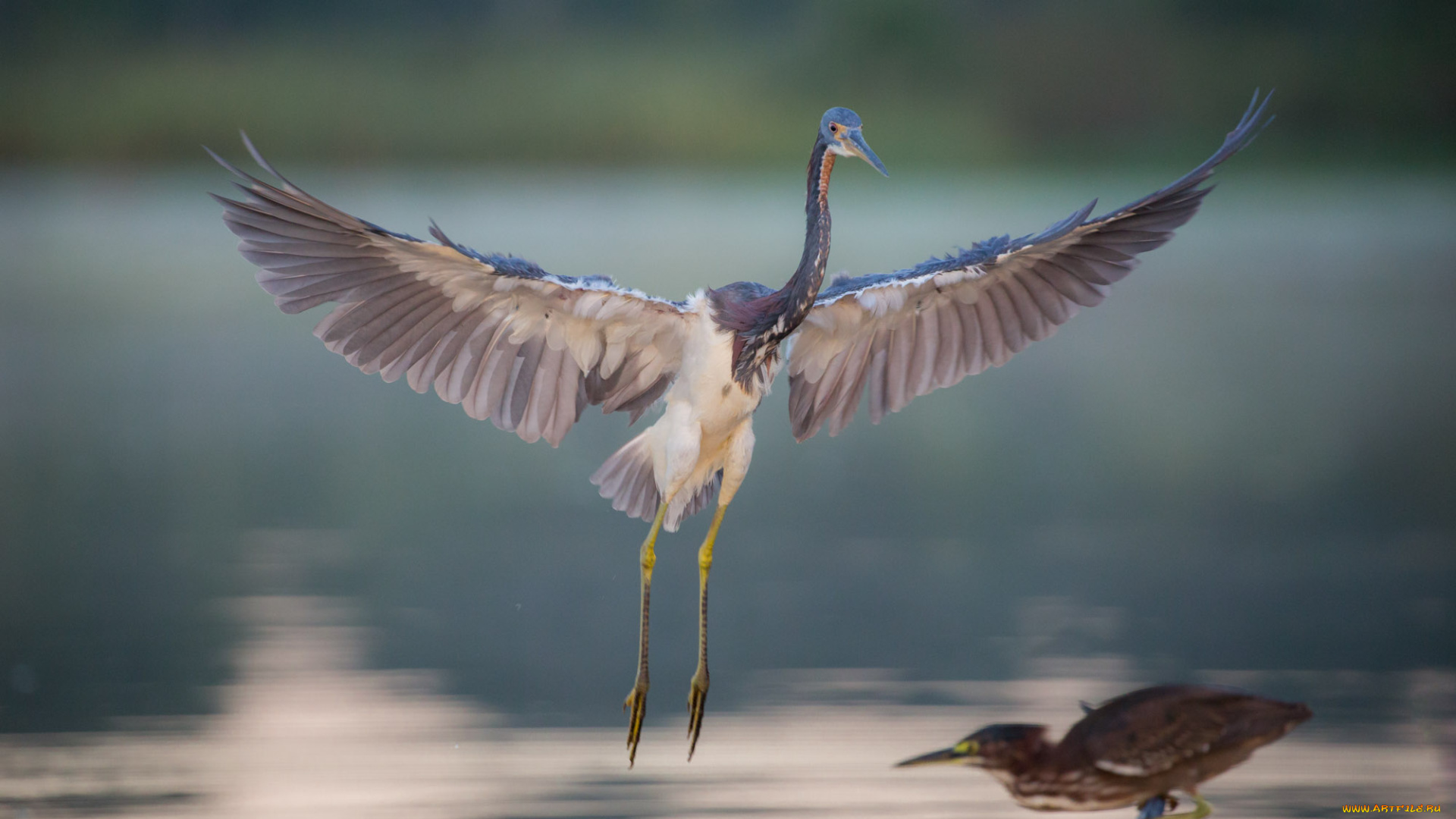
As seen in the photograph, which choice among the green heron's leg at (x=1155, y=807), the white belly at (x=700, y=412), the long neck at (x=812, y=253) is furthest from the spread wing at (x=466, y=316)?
the green heron's leg at (x=1155, y=807)

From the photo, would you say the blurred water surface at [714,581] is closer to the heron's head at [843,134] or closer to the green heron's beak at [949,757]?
the green heron's beak at [949,757]

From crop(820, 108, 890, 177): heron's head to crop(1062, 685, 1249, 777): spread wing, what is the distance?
236 centimetres

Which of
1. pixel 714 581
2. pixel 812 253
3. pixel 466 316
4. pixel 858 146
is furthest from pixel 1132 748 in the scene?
pixel 714 581

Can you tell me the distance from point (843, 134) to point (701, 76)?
28.2 meters

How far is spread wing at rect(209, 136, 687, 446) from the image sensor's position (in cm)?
632

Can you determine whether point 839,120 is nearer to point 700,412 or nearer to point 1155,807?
point 700,412

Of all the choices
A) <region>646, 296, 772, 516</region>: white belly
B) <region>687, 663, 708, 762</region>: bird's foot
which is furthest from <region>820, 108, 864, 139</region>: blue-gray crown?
<region>687, 663, 708, 762</region>: bird's foot

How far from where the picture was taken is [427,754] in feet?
23.3

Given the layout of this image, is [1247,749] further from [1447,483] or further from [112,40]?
[112,40]

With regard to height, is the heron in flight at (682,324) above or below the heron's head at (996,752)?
above

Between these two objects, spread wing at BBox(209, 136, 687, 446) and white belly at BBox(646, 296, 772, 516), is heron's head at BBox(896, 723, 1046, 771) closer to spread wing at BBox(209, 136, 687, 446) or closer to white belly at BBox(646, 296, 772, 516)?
white belly at BBox(646, 296, 772, 516)

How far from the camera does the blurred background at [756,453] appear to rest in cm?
742

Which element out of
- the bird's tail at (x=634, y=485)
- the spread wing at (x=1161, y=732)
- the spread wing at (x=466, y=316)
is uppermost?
the spread wing at (x=466, y=316)

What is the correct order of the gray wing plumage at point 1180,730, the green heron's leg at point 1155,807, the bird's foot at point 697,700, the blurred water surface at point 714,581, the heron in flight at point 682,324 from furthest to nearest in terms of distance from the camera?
Answer: 1. the blurred water surface at point 714,581
2. the bird's foot at point 697,700
3. the heron in flight at point 682,324
4. the green heron's leg at point 1155,807
5. the gray wing plumage at point 1180,730
